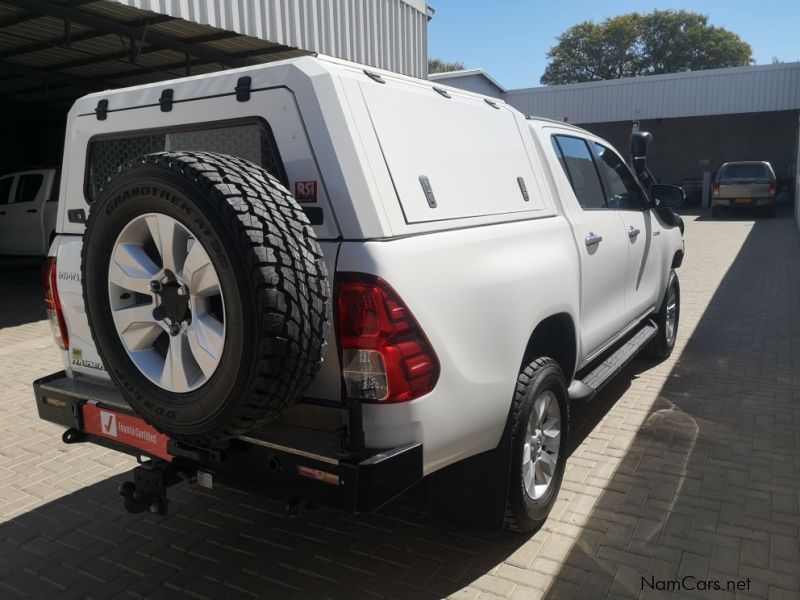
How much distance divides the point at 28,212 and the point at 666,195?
1006 centimetres

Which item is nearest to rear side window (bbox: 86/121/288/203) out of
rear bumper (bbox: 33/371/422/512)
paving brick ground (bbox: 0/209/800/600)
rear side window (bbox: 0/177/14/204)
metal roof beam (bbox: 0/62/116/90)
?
rear bumper (bbox: 33/371/422/512)

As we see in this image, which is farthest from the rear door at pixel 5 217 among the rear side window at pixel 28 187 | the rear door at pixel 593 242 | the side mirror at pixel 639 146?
the rear door at pixel 593 242

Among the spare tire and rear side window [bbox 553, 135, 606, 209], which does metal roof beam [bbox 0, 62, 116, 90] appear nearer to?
rear side window [bbox 553, 135, 606, 209]

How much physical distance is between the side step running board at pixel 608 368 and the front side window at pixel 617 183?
960mm

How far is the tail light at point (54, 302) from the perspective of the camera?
132 inches

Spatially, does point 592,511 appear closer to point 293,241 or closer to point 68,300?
point 293,241

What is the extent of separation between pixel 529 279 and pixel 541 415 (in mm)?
685

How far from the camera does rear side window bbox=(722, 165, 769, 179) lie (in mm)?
20953

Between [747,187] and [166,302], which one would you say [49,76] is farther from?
[747,187]

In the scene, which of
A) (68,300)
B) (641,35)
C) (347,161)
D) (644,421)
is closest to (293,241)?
(347,161)

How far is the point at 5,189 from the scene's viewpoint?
11.9 m

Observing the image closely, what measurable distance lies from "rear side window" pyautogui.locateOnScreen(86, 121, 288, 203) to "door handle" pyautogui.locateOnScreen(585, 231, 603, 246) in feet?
6.51

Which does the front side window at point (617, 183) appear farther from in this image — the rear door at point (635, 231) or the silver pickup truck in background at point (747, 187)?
the silver pickup truck in background at point (747, 187)

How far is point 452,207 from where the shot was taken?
9.32ft
